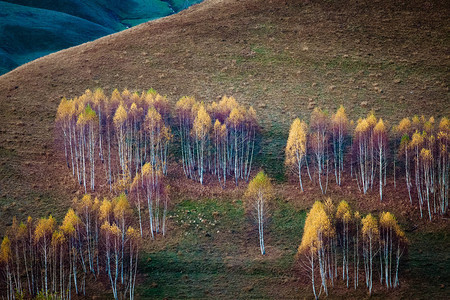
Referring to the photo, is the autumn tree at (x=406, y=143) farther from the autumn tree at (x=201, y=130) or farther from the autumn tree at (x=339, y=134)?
the autumn tree at (x=201, y=130)

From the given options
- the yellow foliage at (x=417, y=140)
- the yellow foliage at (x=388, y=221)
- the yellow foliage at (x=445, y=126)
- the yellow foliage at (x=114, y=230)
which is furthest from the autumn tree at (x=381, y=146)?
the yellow foliage at (x=114, y=230)

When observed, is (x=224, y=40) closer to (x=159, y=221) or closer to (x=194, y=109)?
(x=194, y=109)

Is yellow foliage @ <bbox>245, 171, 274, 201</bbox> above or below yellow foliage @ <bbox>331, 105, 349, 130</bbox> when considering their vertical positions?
below

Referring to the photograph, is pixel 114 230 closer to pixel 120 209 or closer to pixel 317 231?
pixel 120 209

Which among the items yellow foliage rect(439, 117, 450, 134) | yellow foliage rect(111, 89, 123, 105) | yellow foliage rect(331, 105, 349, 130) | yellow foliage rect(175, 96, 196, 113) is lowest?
yellow foliage rect(439, 117, 450, 134)

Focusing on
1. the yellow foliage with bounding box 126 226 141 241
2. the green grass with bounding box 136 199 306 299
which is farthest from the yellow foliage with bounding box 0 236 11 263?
the green grass with bounding box 136 199 306 299

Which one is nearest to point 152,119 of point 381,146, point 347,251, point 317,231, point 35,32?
point 317,231

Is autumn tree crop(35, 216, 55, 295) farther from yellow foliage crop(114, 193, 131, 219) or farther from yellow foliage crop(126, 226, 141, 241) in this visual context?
yellow foliage crop(126, 226, 141, 241)

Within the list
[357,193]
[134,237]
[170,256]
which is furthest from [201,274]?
[357,193]
